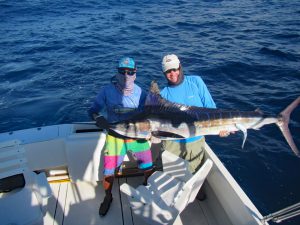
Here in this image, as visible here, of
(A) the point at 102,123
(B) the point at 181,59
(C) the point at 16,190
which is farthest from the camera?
(B) the point at 181,59

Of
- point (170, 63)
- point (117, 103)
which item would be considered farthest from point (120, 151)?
point (170, 63)

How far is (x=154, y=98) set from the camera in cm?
318

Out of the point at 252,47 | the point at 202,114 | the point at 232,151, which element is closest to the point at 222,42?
the point at 252,47

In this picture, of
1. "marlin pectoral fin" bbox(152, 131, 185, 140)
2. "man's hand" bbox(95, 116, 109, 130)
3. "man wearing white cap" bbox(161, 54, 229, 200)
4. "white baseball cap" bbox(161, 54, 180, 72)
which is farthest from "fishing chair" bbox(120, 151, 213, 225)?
"white baseball cap" bbox(161, 54, 180, 72)

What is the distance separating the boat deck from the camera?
10.6ft

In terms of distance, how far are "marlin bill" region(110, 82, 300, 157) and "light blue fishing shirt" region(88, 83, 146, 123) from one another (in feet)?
0.31

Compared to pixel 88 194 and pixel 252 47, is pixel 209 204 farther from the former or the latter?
pixel 252 47

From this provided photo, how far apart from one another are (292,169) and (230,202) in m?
2.56

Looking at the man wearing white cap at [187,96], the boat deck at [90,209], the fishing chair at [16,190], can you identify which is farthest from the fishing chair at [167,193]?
the fishing chair at [16,190]

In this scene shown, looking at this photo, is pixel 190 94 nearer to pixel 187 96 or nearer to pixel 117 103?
pixel 187 96

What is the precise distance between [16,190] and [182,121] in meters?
1.61

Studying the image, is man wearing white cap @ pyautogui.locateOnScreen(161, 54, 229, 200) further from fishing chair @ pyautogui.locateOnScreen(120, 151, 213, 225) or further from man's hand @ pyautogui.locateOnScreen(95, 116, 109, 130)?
man's hand @ pyautogui.locateOnScreen(95, 116, 109, 130)

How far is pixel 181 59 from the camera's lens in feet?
31.0

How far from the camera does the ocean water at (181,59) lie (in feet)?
17.9
